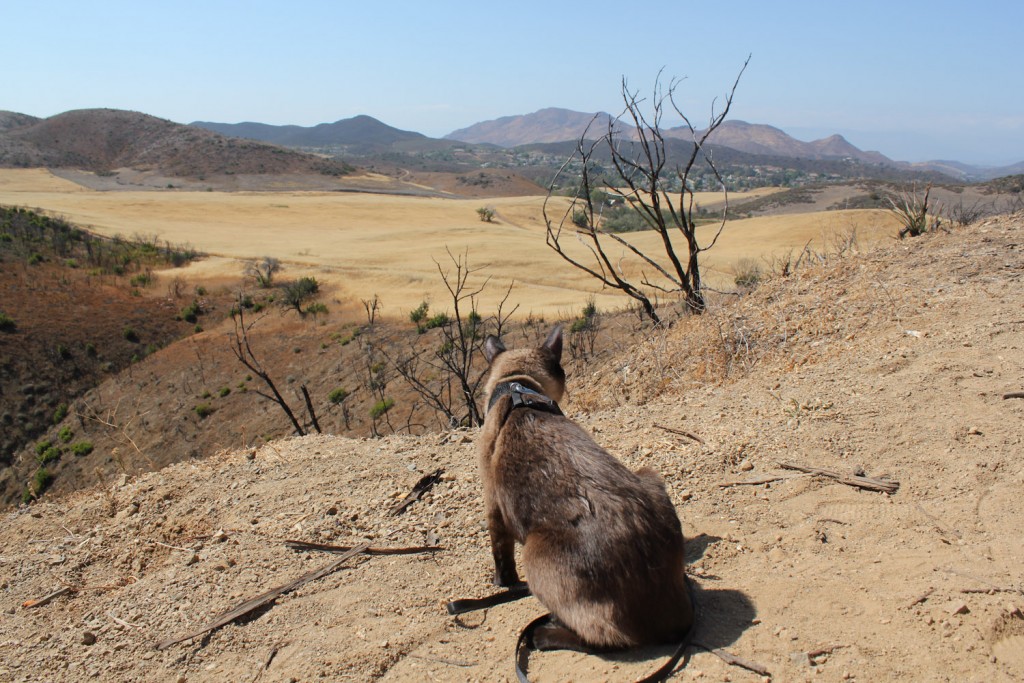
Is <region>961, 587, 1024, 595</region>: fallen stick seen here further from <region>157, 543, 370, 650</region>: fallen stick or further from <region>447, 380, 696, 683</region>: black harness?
<region>157, 543, 370, 650</region>: fallen stick

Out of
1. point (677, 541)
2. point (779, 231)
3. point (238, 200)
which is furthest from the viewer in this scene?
point (238, 200)

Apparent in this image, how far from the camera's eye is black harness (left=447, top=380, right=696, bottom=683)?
2.99 m

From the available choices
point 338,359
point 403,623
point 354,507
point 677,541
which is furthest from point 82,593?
point 338,359

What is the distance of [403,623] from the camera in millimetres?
3688

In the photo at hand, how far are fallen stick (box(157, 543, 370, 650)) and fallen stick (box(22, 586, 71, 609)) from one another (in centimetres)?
148

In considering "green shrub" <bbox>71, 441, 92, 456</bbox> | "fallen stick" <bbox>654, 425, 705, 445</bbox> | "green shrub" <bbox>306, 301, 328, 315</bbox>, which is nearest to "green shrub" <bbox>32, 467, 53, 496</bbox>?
"green shrub" <bbox>71, 441, 92, 456</bbox>

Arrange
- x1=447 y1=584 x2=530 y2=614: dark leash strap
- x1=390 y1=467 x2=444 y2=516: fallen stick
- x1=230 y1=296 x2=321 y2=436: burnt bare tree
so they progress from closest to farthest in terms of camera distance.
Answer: x1=447 y1=584 x2=530 y2=614: dark leash strap
x1=390 y1=467 x2=444 y2=516: fallen stick
x1=230 y1=296 x2=321 y2=436: burnt bare tree

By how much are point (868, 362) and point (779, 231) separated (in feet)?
142

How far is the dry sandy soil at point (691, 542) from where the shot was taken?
3.07 meters

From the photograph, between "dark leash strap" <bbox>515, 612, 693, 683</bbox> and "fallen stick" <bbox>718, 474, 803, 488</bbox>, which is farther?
"fallen stick" <bbox>718, 474, 803, 488</bbox>

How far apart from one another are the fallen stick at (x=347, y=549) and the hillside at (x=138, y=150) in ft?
368

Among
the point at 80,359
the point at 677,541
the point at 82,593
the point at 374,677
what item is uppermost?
the point at 677,541

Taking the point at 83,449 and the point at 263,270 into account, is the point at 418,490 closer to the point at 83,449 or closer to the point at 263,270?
the point at 83,449

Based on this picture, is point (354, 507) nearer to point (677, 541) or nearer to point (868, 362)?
point (677, 541)
